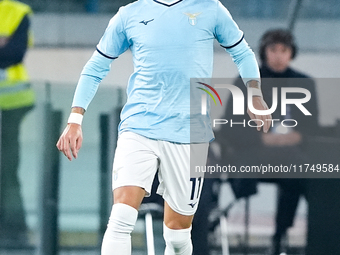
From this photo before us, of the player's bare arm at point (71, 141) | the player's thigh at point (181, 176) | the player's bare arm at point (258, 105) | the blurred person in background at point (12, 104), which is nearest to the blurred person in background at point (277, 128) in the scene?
the player's bare arm at point (258, 105)

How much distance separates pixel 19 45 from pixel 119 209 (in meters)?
1.78

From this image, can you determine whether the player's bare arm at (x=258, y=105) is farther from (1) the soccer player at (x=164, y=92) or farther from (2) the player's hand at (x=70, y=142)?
(2) the player's hand at (x=70, y=142)

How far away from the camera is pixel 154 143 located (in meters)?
2.26

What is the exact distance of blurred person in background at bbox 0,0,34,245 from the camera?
3562 millimetres

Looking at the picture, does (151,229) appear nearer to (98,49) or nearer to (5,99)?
(5,99)

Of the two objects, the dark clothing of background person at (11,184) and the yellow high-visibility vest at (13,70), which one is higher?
the yellow high-visibility vest at (13,70)

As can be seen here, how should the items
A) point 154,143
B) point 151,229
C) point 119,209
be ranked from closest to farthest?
point 119,209, point 154,143, point 151,229

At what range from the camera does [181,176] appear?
2312mm

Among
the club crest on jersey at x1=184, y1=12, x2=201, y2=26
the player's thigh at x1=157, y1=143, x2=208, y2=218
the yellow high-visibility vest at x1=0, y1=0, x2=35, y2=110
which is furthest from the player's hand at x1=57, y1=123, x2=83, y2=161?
the yellow high-visibility vest at x1=0, y1=0, x2=35, y2=110

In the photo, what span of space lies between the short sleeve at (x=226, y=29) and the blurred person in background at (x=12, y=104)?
155 centimetres

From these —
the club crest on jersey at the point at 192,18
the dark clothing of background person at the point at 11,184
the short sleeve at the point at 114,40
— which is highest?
the club crest on jersey at the point at 192,18

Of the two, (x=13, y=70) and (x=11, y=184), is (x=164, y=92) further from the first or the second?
(x=11, y=184)

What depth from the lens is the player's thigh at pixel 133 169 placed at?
7.06 feet

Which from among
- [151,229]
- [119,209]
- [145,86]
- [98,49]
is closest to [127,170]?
[119,209]
